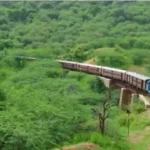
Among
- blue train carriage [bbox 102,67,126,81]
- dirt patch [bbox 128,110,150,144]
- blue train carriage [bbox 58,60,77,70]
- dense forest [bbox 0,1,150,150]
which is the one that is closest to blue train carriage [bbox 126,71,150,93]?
blue train carriage [bbox 102,67,126,81]

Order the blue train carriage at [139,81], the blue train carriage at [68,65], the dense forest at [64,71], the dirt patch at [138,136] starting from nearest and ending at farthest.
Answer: the dense forest at [64,71] < the dirt patch at [138,136] < the blue train carriage at [139,81] < the blue train carriage at [68,65]

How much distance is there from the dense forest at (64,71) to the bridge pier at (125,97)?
2.36 feet

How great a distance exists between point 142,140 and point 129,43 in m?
38.1

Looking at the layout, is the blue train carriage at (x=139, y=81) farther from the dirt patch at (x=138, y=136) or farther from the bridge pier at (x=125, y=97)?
the dirt patch at (x=138, y=136)

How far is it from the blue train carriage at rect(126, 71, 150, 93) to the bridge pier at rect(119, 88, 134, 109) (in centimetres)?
205

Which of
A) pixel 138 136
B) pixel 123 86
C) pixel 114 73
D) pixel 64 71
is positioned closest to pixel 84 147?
pixel 138 136

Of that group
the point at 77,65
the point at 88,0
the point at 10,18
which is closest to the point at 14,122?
the point at 77,65

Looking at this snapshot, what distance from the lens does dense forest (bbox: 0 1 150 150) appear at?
89.6 feet

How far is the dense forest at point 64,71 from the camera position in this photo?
27.3 m

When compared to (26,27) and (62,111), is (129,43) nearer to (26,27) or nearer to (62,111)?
(26,27)

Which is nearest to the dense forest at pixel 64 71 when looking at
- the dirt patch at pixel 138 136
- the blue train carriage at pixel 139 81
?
the dirt patch at pixel 138 136

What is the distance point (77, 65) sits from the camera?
171ft

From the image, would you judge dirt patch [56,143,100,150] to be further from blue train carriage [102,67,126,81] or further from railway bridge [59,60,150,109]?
blue train carriage [102,67,126,81]

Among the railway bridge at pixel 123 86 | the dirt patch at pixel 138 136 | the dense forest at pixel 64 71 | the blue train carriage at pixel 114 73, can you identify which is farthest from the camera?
the blue train carriage at pixel 114 73
